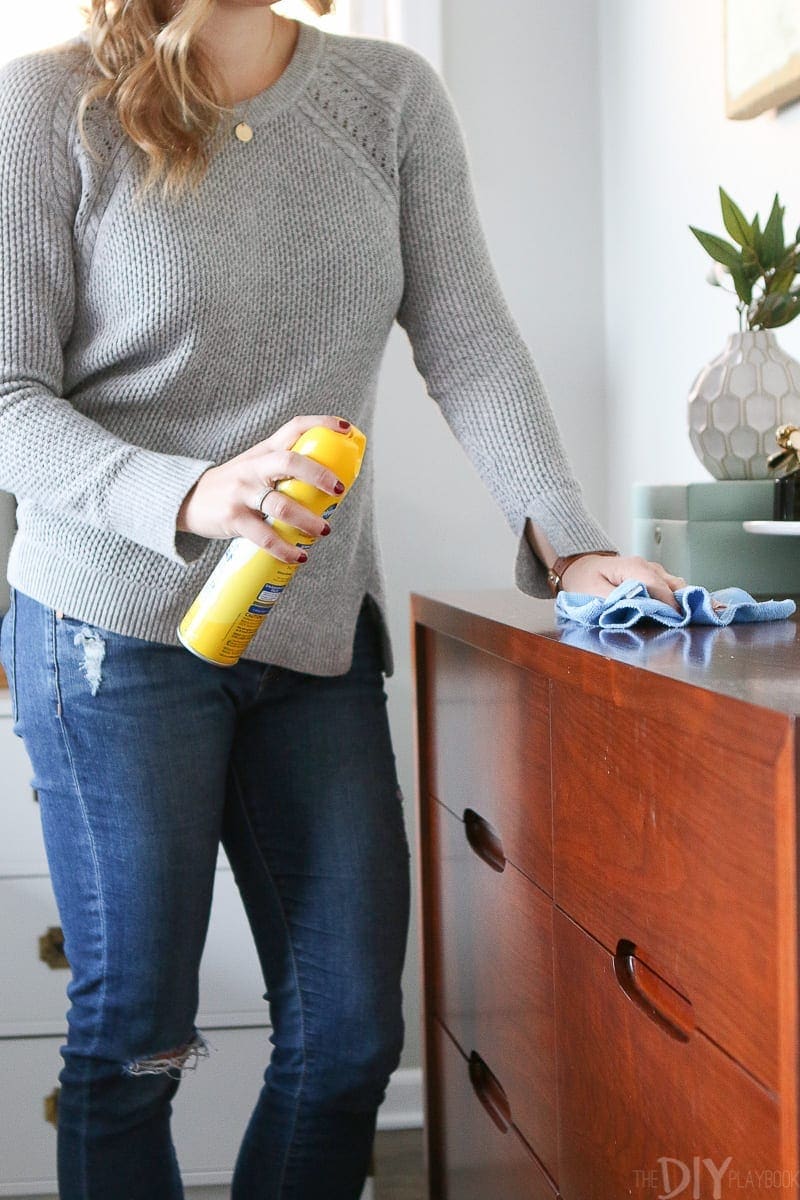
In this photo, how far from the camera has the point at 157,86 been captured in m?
1.09

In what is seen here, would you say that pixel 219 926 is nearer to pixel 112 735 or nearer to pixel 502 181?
pixel 112 735

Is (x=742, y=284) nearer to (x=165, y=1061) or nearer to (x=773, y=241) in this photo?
(x=773, y=241)

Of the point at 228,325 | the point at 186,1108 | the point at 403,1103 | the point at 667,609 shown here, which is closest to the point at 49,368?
the point at 228,325

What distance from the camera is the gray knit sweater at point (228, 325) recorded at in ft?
3.44

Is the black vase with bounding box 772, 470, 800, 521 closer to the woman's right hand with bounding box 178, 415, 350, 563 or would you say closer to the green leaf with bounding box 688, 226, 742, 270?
the green leaf with bounding box 688, 226, 742, 270

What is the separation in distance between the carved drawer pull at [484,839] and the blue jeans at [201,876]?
0.22 feet

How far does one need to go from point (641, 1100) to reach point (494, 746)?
1.16 feet

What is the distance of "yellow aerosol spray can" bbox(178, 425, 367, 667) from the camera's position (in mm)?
871

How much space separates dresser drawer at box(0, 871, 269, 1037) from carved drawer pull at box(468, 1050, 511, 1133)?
25.9 inches

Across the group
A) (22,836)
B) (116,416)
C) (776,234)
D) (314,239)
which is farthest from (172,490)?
(22,836)

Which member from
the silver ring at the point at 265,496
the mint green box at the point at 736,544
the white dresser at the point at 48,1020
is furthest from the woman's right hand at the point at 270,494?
the white dresser at the point at 48,1020

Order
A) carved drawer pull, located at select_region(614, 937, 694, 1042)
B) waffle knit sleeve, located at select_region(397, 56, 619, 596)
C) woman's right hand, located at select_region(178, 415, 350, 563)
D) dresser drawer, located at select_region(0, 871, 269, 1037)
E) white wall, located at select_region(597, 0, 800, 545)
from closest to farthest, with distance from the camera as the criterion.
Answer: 1. carved drawer pull, located at select_region(614, 937, 694, 1042)
2. woman's right hand, located at select_region(178, 415, 350, 563)
3. waffle knit sleeve, located at select_region(397, 56, 619, 596)
4. white wall, located at select_region(597, 0, 800, 545)
5. dresser drawer, located at select_region(0, 871, 269, 1037)

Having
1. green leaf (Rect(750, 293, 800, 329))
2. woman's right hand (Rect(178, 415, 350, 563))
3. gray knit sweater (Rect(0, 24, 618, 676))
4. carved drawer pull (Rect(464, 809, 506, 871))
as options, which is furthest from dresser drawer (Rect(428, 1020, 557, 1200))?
green leaf (Rect(750, 293, 800, 329))

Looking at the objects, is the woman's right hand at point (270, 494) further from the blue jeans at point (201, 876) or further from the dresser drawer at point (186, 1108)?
the dresser drawer at point (186, 1108)
